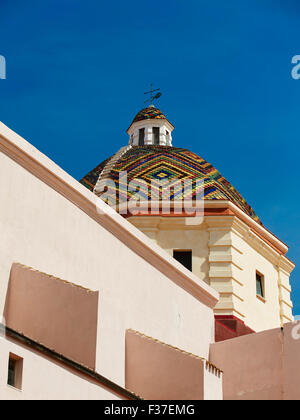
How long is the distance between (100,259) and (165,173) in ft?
26.6

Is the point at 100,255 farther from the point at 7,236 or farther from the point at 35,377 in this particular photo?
→ the point at 35,377

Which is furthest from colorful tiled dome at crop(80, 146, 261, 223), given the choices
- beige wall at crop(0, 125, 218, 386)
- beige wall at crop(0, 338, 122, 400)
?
beige wall at crop(0, 338, 122, 400)

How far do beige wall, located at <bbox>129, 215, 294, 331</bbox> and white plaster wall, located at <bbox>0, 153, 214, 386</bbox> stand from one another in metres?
3.11

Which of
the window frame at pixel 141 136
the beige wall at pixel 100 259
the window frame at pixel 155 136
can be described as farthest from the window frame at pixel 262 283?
the window frame at pixel 141 136

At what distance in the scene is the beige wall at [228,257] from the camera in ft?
66.9

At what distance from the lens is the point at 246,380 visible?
16297mm

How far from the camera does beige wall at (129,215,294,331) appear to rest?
66.9 feet

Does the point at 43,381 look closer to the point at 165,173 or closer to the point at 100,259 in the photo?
the point at 100,259

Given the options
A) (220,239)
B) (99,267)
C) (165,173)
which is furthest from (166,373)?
(165,173)

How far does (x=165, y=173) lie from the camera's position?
74.7 ft

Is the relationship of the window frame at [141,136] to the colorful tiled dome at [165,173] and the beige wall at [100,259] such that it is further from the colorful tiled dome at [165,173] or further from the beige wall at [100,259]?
the beige wall at [100,259]

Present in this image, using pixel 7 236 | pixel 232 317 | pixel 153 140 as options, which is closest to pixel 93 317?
pixel 7 236
